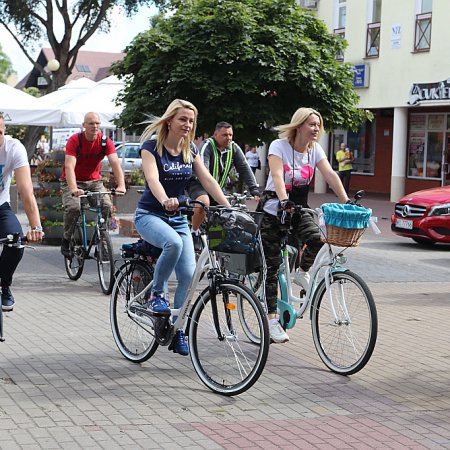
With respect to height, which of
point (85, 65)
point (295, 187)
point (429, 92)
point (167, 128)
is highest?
point (85, 65)

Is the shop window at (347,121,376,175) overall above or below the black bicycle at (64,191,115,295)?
above

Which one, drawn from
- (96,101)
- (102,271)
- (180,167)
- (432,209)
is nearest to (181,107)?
(180,167)

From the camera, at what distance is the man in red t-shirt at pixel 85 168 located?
10609 mm

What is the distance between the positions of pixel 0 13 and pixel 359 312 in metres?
30.6

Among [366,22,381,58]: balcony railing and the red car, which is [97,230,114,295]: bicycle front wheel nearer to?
the red car

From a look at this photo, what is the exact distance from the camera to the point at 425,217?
16.5 metres

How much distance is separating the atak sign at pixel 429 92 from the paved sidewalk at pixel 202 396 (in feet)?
67.0

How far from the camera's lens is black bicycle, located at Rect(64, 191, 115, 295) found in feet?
34.5

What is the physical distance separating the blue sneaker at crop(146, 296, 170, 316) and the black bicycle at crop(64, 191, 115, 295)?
3.67m

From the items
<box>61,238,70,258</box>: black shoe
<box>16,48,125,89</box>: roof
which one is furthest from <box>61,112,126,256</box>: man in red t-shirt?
<box>16,48,125,89</box>: roof

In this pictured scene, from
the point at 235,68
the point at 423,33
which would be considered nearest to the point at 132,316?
the point at 235,68

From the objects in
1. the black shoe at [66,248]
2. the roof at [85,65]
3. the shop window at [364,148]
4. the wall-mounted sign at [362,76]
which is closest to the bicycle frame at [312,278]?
the black shoe at [66,248]

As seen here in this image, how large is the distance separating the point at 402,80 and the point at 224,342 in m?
25.8

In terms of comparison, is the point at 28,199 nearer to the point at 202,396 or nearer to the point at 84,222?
the point at 202,396
